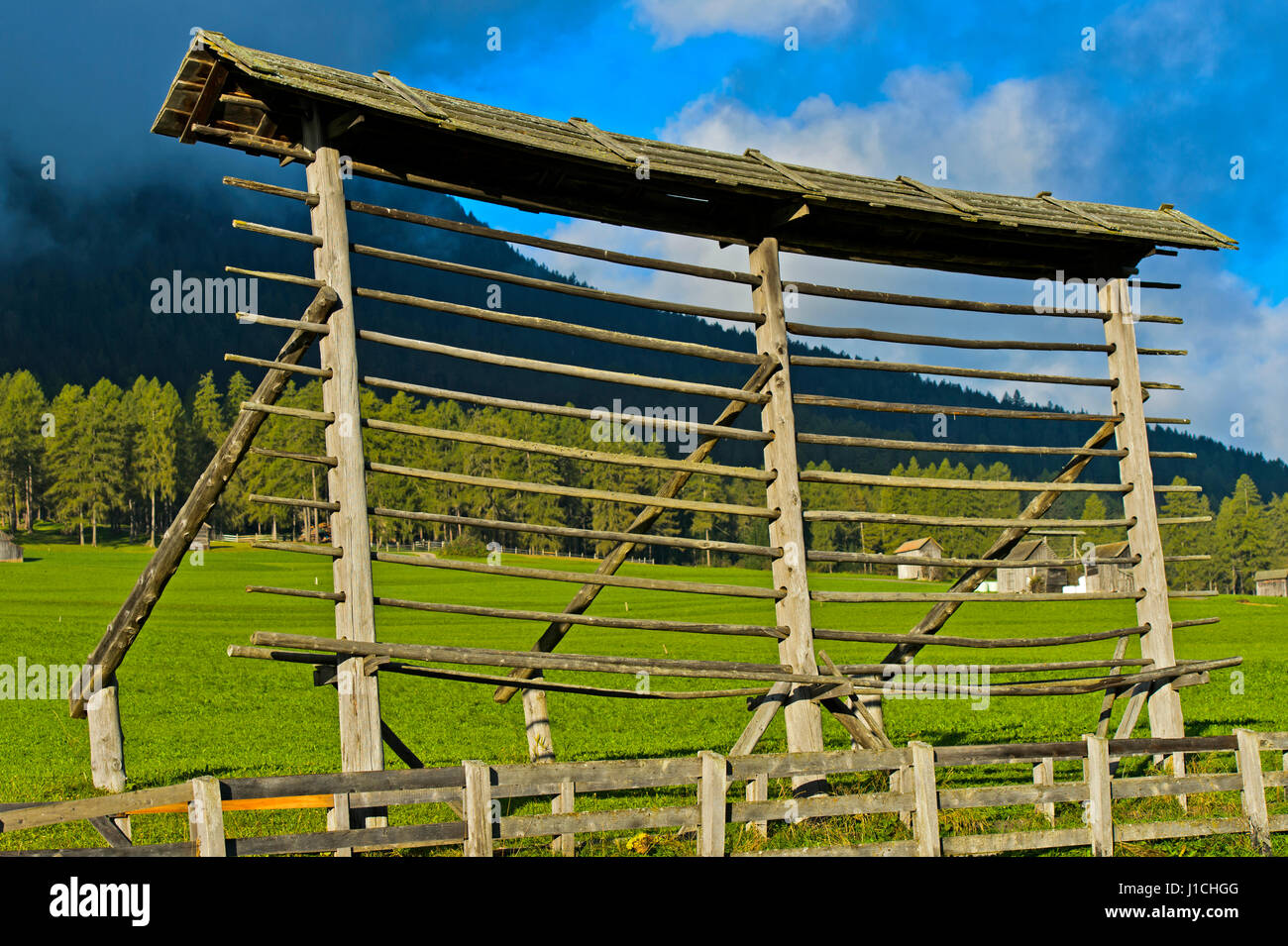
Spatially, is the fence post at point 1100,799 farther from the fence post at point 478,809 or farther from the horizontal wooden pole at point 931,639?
the fence post at point 478,809

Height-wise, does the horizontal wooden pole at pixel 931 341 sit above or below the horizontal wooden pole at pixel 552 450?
above

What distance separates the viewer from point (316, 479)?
94.0 meters

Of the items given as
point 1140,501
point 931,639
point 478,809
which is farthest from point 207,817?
point 1140,501

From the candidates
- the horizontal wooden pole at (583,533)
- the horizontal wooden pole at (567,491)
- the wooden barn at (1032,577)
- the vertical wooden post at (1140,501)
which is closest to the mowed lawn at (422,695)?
the vertical wooden post at (1140,501)

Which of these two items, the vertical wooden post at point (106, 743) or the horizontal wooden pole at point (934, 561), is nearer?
the horizontal wooden pole at point (934, 561)

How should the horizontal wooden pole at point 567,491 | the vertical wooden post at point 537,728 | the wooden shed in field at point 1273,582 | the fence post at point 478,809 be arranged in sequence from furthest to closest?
the wooden shed in field at point 1273,582 < the vertical wooden post at point 537,728 < the horizontal wooden pole at point 567,491 < the fence post at point 478,809

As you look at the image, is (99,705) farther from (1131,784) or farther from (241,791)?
(1131,784)

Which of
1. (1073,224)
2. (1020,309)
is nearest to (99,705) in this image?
(1020,309)

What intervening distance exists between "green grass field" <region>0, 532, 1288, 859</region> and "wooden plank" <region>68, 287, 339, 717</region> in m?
2.80

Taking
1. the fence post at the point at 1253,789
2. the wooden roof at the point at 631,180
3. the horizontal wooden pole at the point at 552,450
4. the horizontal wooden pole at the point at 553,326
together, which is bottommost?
the fence post at the point at 1253,789

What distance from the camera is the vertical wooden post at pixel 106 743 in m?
11.4

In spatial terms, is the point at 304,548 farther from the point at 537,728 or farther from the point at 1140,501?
the point at 1140,501

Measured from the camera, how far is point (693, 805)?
8.68 meters

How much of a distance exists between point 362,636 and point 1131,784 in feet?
23.0
